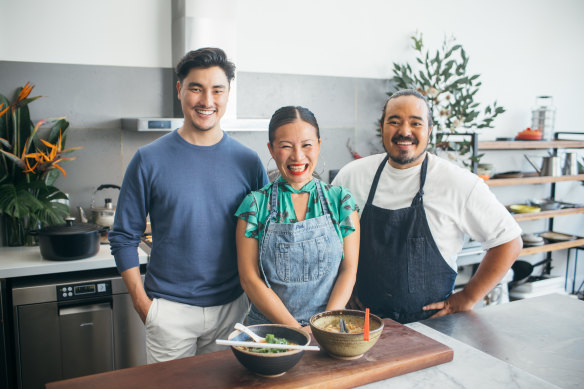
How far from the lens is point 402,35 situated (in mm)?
3973

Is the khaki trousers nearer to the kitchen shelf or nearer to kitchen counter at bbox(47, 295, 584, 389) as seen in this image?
kitchen counter at bbox(47, 295, 584, 389)

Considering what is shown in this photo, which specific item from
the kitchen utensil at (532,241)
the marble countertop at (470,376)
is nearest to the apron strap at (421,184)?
the marble countertop at (470,376)

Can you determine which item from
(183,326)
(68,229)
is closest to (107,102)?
(68,229)

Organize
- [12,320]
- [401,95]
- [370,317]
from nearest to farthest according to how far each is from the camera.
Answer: [370,317], [401,95], [12,320]

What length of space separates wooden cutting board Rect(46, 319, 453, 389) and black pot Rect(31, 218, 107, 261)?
1441 mm

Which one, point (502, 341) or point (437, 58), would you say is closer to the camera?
point (502, 341)

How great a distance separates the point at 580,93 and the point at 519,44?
3.07 feet

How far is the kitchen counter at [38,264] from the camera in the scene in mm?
2447

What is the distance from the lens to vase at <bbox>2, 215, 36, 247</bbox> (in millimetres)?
2855

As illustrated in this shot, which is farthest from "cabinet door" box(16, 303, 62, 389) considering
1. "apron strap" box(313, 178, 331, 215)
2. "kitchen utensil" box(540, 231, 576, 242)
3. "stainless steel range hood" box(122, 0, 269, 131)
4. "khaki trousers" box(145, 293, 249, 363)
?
"kitchen utensil" box(540, 231, 576, 242)

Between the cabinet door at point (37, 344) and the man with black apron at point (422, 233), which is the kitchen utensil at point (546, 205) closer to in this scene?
the man with black apron at point (422, 233)

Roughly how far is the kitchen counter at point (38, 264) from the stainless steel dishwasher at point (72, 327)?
0.07 meters

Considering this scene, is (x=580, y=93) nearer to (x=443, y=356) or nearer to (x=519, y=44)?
(x=519, y=44)

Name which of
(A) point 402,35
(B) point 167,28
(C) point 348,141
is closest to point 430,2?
(A) point 402,35
